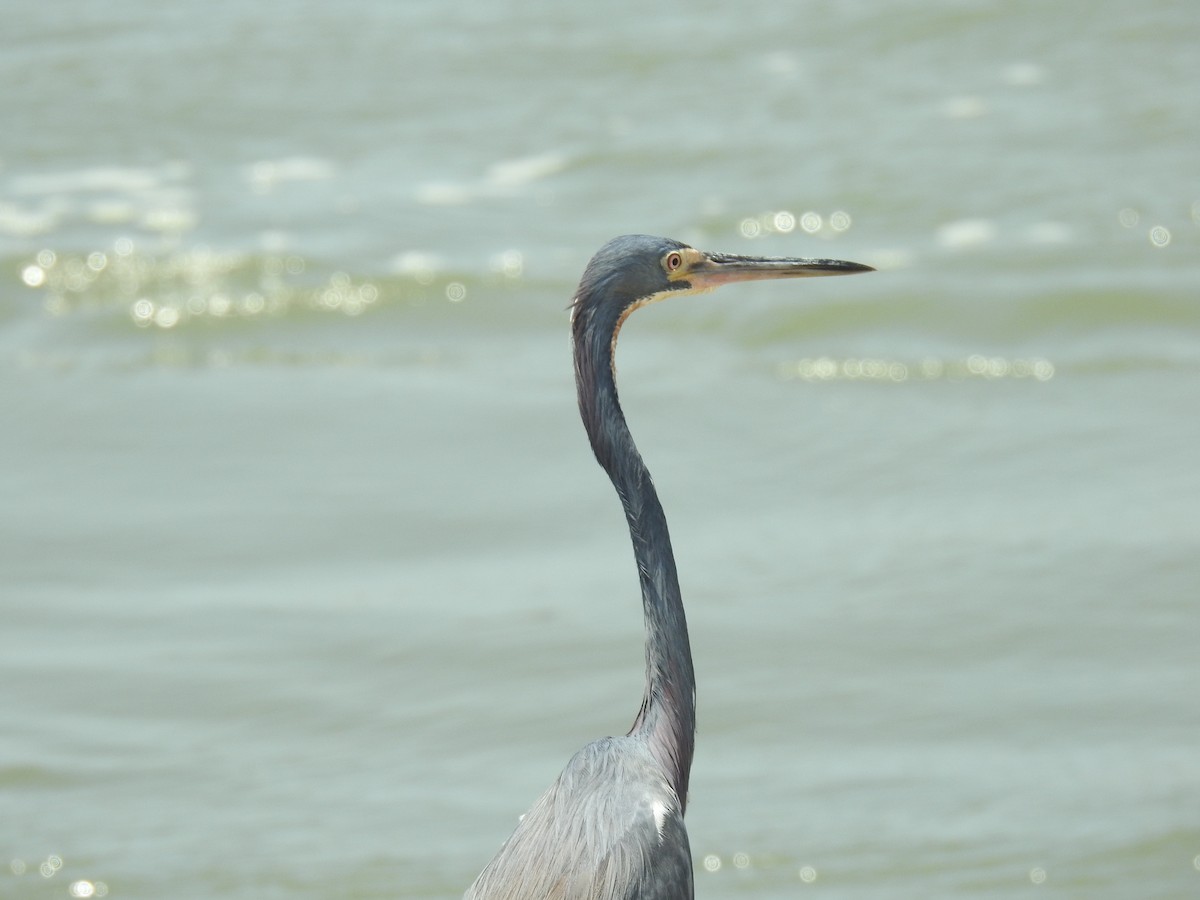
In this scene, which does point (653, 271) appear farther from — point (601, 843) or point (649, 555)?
point (601, 843)

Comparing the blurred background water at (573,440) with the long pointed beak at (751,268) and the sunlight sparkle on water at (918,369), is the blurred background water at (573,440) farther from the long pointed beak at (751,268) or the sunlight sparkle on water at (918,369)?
the long pointed beak at (751,268)

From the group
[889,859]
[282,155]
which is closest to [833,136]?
[282,155]

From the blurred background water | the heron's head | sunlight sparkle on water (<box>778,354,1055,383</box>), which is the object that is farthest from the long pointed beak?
sunlight sparkle on water (<box>778,354,1055,383</box>)

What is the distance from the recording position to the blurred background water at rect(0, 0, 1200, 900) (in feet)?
18.8

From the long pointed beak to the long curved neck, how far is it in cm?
38

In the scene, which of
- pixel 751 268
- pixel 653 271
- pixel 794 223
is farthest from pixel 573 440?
pixel 653 271

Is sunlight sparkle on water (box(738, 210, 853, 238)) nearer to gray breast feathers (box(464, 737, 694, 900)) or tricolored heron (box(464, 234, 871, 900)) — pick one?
tricolored heron (box(464, 234, 871, 900))

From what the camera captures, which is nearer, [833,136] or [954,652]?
[954,652]

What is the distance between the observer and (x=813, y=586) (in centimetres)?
687

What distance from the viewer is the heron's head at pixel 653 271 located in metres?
4.15

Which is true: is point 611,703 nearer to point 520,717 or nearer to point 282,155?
point 520,717

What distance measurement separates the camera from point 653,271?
168 inches

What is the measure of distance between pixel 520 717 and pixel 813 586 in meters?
1.36

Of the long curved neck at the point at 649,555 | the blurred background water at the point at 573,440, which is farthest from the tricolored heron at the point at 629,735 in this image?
the blurred background water at the point at 573,440
